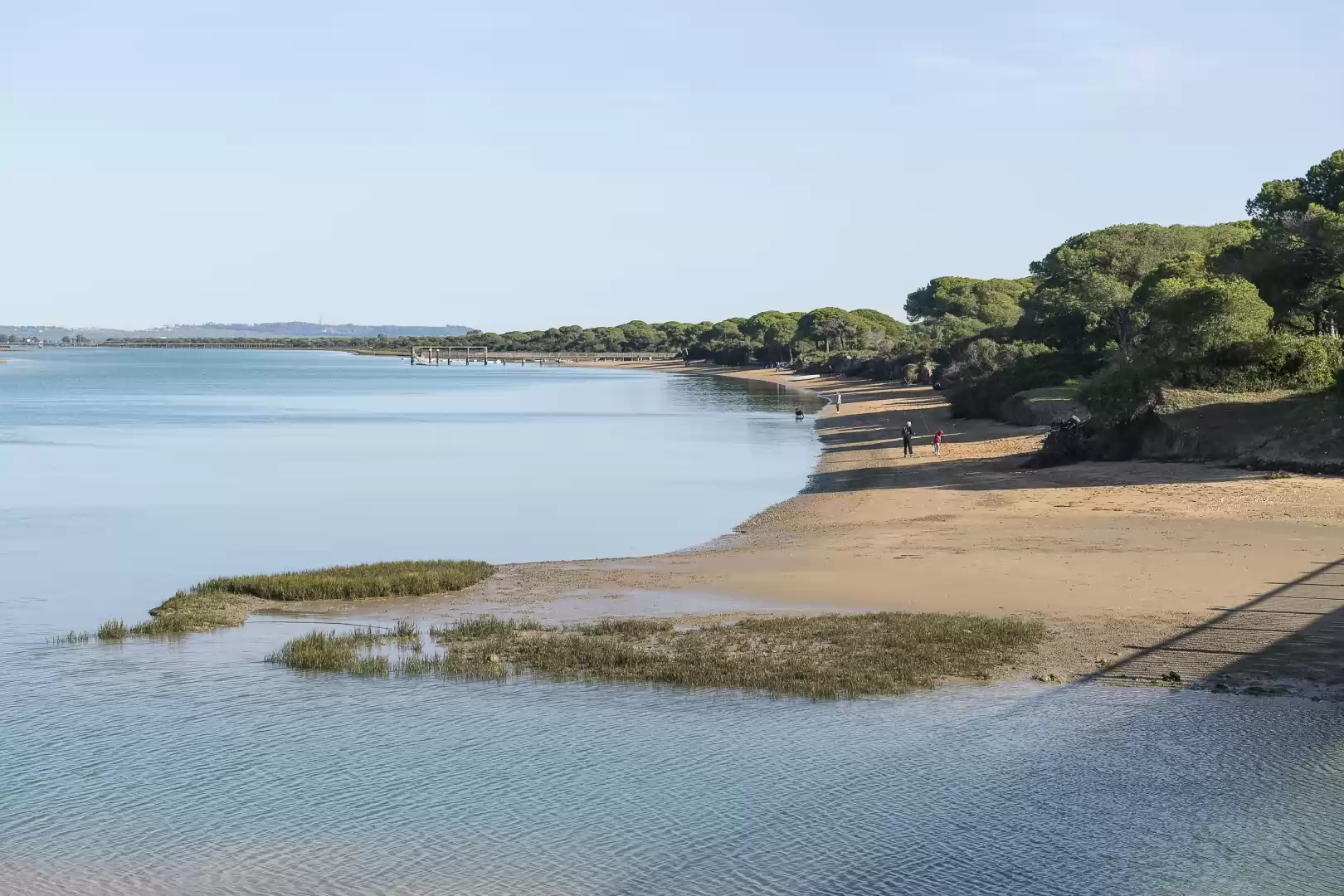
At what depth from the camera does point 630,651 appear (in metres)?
19.7

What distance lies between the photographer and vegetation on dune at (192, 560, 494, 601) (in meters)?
25.0

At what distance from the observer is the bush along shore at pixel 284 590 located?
22453 mm

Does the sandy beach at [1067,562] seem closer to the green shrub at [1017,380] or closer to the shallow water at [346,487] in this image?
the shallow water at [346,487]

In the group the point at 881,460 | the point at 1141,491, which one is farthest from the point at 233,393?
the point at 1141,491

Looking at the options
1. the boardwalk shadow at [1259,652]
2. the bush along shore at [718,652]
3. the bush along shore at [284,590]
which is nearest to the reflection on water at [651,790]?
the bush along shore at [718,652]

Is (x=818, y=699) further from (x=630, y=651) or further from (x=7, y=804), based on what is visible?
(x=7, y=804)

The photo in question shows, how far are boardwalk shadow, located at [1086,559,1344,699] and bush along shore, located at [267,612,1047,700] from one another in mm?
1806

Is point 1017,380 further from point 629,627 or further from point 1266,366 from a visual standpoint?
point 629,627

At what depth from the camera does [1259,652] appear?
18.5 m

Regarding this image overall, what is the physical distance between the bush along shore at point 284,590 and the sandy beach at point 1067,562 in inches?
39.0

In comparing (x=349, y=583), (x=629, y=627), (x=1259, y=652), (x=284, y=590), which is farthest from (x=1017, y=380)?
(x=1259, y=652)

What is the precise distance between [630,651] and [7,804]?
834 cm

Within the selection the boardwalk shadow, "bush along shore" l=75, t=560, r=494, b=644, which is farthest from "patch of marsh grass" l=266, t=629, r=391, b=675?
the boardwalk shadow

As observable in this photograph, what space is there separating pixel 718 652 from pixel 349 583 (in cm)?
875
